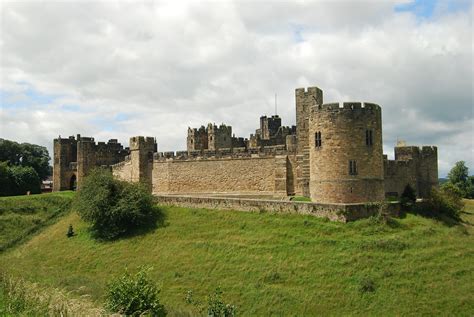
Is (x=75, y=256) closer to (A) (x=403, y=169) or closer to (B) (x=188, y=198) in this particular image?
(B) (x=188, y=198)

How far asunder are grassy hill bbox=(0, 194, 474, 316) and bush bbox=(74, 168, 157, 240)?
1507 millimetres

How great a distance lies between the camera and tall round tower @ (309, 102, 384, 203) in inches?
1067

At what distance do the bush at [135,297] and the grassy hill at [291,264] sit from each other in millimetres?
1778

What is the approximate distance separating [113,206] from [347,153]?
1584cm

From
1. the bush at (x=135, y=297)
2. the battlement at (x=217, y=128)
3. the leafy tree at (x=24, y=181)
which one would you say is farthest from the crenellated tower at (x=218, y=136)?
the bush at (x=135, y=297)

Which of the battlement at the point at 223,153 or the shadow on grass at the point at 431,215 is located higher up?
the battlement at the point at 223,153

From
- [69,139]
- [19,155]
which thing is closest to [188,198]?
[69,139]

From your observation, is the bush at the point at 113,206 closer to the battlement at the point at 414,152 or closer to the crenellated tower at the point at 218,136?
the crenellated tower at the point at 218,136

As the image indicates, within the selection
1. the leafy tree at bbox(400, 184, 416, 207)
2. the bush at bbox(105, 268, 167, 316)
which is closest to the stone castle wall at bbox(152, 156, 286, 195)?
the leafy tree at bbox(400, 184, 416, 207)

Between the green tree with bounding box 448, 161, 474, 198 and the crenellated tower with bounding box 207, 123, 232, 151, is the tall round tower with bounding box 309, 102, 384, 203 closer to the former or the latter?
the crenellated tower with bounding box 207, 123, 232, 151

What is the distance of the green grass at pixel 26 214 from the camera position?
36.4 m

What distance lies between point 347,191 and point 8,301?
64.8ft

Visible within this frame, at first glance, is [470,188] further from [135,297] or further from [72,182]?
[135,297]

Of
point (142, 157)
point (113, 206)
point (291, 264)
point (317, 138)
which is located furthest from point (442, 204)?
point (142, 157)
